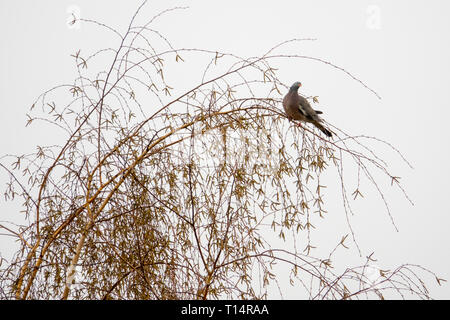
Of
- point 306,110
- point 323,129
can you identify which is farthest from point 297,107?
point 323,129

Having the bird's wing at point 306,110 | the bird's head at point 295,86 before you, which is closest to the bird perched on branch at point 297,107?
the bird's wing at point 306,110

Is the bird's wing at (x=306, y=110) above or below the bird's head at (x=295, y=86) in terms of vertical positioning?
below

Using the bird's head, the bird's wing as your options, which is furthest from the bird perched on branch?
the bird's head

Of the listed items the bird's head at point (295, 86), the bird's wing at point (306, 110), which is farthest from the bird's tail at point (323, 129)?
the bird's head at point (295, 86)

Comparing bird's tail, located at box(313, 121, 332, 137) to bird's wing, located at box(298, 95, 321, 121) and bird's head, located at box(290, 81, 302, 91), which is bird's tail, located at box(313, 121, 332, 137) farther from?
bird's head, located at box(290, 81, 302, 91)

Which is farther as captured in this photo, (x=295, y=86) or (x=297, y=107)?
(x=295, y=86)

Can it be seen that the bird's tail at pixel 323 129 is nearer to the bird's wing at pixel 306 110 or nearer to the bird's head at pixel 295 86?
the bird's wing at pixel 306 110

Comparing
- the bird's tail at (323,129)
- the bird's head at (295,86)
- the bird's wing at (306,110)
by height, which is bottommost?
the bird's tail at (323,129)

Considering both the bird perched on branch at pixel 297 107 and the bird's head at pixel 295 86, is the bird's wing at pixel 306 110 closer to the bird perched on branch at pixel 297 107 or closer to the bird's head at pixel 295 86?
the bird perched on branch at pixel 297 107

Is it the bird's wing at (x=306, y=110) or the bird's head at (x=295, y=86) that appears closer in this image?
the bird's wing at (x=306, y=110)

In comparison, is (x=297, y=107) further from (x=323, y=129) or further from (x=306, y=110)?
(x=323, y=129)

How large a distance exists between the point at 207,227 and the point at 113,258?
0.56 metres

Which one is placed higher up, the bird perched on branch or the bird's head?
the bird's head
